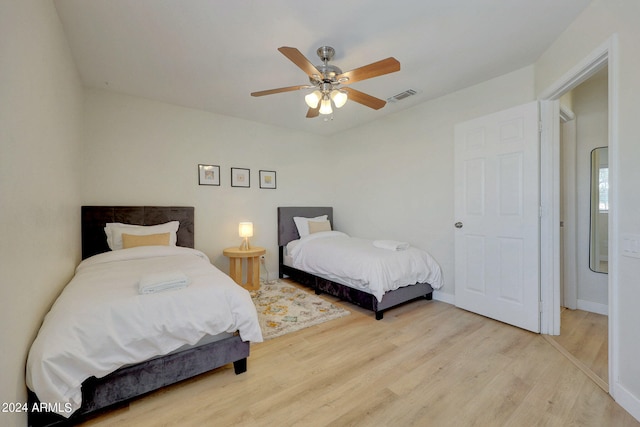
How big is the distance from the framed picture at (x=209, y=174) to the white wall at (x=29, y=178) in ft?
5.35

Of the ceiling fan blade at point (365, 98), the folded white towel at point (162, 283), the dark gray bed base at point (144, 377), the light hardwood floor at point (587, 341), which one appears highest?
the ceiling fan blade at point (365, 98)

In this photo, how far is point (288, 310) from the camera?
3.05m

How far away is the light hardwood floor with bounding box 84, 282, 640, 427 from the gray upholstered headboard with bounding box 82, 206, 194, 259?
2.08 meters

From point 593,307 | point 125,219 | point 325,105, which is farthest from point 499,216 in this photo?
point 125,219

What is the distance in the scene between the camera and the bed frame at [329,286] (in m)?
2.86

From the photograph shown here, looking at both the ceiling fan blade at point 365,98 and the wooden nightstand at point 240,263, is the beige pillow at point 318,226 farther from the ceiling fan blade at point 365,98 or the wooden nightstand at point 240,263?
the ceiling fan blade at point 365,98

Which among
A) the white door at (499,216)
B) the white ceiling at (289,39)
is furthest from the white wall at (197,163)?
the white door at (499,216)

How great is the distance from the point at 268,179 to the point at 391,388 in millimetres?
3454

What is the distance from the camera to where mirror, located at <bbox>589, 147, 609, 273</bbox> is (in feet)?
9.52

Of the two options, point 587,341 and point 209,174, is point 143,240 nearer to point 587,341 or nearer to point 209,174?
point 209,174

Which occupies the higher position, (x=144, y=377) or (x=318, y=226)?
(x=318, y=226)

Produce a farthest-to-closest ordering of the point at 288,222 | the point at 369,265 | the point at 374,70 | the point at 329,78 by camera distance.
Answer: the point at 288,222 → the point at 369,265 → the point at 329,78 → the point at 374,70

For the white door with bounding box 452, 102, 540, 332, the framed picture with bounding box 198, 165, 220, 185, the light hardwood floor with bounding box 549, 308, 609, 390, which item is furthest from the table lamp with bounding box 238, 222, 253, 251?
the light hardwood floor with bounding box 549, 308, 609, 390

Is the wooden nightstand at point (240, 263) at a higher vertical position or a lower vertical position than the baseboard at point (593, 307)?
higher
